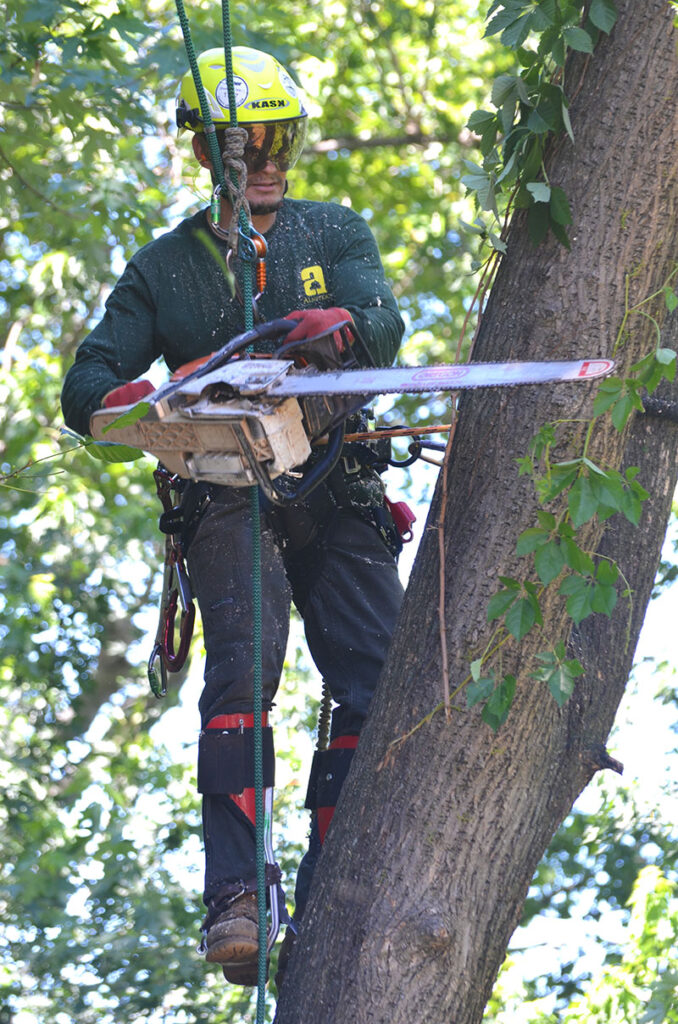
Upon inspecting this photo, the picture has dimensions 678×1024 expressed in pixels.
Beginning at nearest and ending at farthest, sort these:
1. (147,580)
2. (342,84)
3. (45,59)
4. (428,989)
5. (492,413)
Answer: (428,989) < (492,413) < (45,59) < (147,580) < (342,84)

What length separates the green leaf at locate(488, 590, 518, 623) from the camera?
7.21 feet

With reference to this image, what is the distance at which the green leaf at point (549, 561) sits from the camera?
214cm

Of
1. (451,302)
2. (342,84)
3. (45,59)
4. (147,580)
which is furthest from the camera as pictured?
(342,84)

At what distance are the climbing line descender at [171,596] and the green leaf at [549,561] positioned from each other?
118 centimetres

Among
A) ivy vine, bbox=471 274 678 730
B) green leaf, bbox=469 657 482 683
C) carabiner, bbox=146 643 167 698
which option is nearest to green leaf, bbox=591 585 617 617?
ivy vine, bbox=471 274 678 730

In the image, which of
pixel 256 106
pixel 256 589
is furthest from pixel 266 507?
pixel 256 106

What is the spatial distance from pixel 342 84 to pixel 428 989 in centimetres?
857

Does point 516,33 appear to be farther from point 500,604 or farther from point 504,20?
point 500,604

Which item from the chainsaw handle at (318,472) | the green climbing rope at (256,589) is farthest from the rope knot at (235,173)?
the chainsaw handle at (318,472)

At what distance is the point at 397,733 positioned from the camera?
2.37 meters

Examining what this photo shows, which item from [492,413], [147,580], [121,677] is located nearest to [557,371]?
[492,413]

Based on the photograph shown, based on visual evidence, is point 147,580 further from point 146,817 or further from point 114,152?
Answer: point 114,152

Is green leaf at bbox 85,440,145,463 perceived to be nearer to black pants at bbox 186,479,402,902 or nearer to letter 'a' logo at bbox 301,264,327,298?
black pants at bbox 186,479,402,902

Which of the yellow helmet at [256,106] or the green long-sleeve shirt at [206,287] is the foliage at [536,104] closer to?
the green long-sleeve shirt at [206,287]
